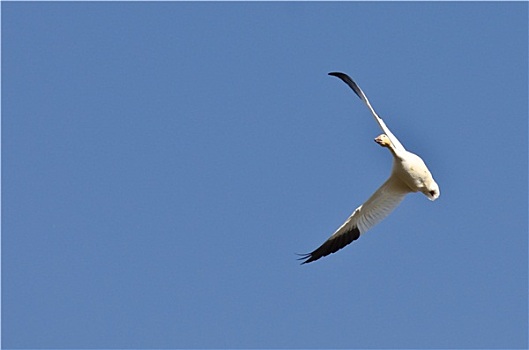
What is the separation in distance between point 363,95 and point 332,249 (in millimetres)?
4911

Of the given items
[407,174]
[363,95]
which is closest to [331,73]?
[363,95]

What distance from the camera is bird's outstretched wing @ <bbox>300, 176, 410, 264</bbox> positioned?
74.7ft

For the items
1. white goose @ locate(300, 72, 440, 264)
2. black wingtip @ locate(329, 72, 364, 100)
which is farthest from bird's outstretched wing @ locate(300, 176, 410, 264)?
black wingtip @ locate(329, 72, 364, 100)

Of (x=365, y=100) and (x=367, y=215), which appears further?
(x=367, y=215)

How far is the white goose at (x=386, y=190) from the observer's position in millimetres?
21094

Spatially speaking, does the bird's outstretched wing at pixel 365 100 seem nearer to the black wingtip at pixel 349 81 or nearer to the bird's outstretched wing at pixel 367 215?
the black wingtip at pixel 349 81

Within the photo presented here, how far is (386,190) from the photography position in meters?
22.9

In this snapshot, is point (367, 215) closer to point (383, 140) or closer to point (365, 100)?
point (383, 140)

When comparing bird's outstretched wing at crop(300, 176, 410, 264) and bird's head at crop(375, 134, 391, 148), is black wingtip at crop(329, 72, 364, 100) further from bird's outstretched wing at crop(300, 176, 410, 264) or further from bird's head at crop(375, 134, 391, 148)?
bird's outstretched wing at crop(300, 176, 410, 264)

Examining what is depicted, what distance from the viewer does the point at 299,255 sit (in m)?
24.4

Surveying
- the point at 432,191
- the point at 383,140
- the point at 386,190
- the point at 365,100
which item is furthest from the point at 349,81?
the point at 386,190

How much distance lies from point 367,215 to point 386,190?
88 centimetres

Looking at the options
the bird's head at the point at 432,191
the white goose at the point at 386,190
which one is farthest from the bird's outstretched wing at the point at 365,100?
the bird's head at the point at 432,191

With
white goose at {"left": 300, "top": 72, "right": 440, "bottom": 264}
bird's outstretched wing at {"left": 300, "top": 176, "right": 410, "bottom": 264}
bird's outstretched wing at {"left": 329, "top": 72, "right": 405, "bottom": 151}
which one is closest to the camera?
bird's outstretched wing at {"left": 329, "top": 72, "right": 405, "bottom": 151}
